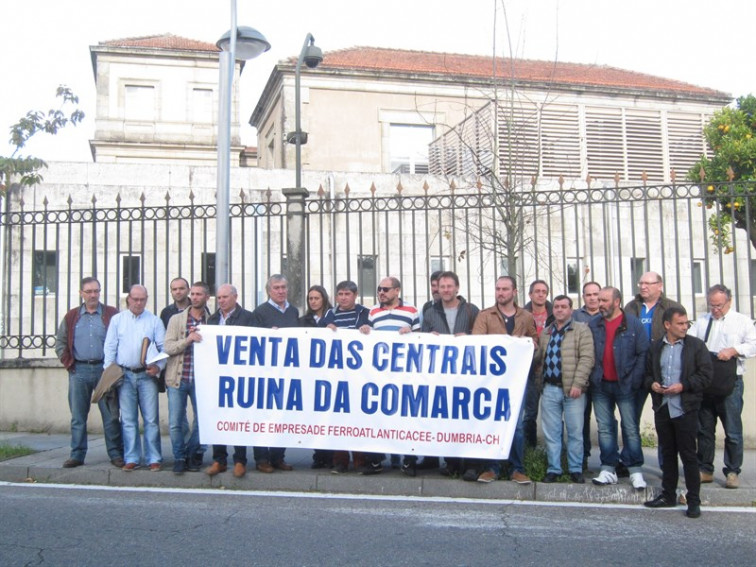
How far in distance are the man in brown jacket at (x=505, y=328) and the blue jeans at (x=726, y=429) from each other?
5.40 ft

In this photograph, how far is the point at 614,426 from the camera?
7.23 m

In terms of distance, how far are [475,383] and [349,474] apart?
59.6 inches

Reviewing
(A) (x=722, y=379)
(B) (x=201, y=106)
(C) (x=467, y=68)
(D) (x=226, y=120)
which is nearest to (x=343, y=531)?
(A) (x=722, y=379)

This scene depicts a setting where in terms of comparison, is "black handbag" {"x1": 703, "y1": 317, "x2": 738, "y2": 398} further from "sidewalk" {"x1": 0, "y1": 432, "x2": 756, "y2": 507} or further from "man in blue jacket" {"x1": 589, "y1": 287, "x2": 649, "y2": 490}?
"sidewalk" {"x1": 0, "y1": 432, "x2": 756, "y2": 507}

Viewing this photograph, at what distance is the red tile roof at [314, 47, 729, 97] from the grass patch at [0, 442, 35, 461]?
24.7m

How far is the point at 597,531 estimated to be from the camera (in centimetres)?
582

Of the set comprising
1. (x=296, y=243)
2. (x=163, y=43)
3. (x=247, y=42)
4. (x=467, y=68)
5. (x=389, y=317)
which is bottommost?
(x=389, y=317)

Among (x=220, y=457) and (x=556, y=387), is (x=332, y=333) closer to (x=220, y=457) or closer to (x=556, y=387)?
(x=220, y=457)

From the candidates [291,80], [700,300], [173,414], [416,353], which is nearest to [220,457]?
[173,414]

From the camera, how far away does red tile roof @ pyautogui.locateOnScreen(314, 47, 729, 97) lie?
31.8 meters

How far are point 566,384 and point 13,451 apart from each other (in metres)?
6.01

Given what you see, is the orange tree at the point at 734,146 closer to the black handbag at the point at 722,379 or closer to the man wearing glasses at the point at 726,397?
the man wearing glasses at the point at 726,397

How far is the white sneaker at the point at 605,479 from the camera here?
6988mm

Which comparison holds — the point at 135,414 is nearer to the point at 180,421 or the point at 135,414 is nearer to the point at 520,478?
the point at 180,421
